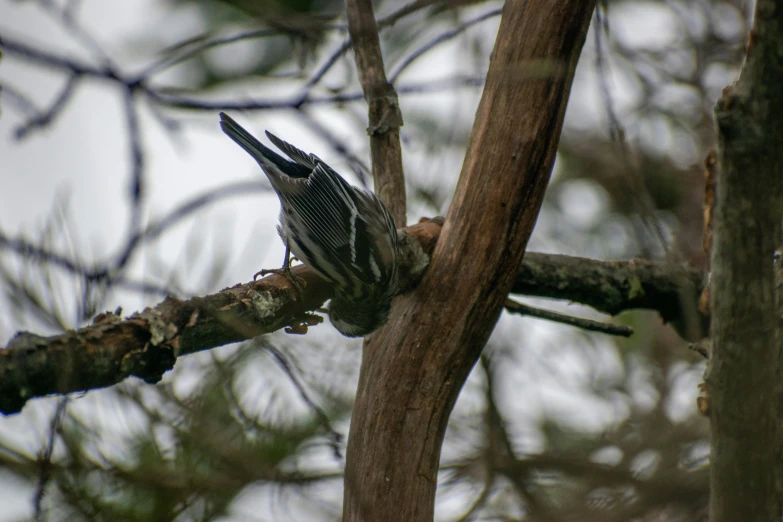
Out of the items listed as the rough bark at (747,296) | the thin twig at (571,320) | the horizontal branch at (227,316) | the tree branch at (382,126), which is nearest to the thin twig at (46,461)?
the horizontal branch at (227,316)

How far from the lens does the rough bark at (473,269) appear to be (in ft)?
7.78

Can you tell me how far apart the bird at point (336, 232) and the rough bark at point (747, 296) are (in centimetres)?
104

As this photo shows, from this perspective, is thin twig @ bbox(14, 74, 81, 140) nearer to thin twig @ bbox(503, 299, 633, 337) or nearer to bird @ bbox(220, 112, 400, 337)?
bird @ bbox(220, 112, 400, 337)

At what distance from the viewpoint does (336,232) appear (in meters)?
2.83

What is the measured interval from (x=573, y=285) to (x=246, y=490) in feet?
5.13

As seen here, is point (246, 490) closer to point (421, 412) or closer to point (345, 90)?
point (421, 412)

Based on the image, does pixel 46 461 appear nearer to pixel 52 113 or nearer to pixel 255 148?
pixel 52 113

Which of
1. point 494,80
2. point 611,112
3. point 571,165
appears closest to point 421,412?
point 494,80

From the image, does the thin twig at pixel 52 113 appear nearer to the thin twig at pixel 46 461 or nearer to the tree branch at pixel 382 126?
the thin twig at pixel 46 461

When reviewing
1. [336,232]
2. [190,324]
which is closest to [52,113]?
[190,324]

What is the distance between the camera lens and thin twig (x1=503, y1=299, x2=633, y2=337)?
2.81 metres

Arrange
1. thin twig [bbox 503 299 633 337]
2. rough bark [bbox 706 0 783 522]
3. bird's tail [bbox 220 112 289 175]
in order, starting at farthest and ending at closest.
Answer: bird's tail [bbox 220 112 289 175] < thin twig [bbox 503 299 633 337] < rough bark [bbox 706 0 783 522]

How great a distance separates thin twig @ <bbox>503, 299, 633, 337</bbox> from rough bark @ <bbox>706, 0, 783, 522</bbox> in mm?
1005

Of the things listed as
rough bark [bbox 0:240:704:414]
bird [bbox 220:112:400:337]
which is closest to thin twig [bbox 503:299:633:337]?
rough bark [bbox 0:240:704:414]
